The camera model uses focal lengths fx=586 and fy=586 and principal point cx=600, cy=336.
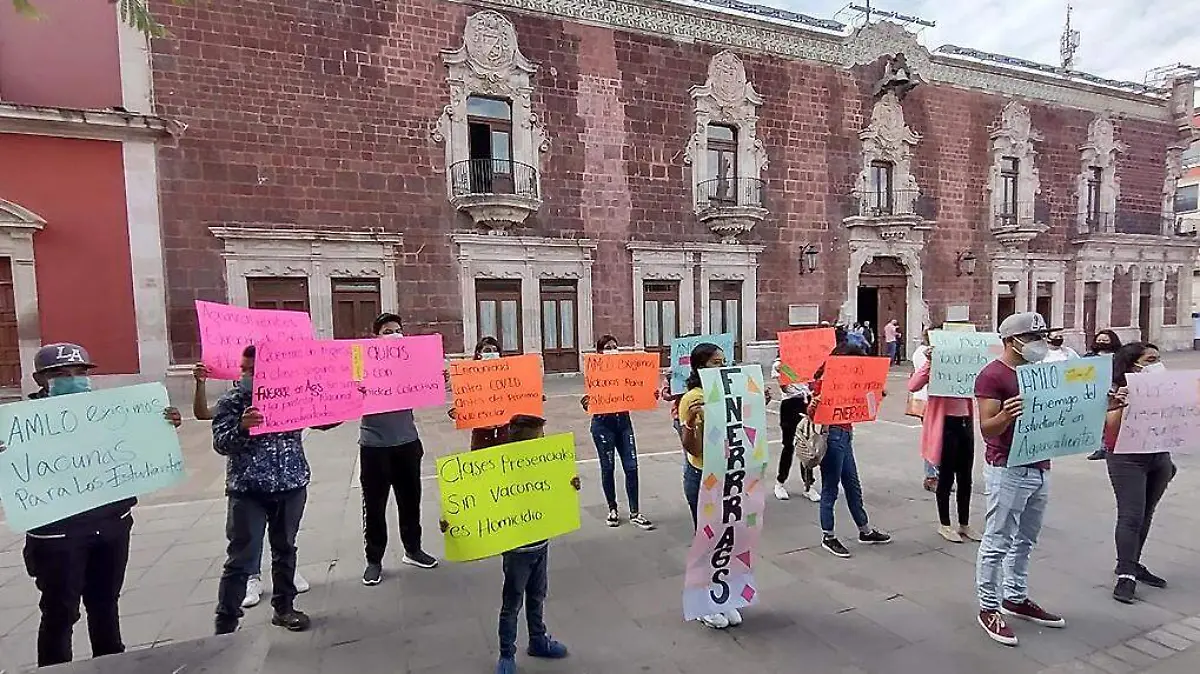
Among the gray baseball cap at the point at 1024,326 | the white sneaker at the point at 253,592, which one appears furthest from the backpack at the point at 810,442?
the white sneaker at the point at 253,592

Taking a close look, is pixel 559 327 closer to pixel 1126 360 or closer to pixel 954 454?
pixel 954 454

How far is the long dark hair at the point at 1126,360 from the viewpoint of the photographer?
3.94 metres

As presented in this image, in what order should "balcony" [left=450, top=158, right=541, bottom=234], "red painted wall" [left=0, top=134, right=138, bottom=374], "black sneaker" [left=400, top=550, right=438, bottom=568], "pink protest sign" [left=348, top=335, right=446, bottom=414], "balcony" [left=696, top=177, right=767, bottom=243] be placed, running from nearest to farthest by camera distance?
"pink protest sign" [left=348, top=335, right=446, bottom=414] < "black sneaker" [left=400, top=550, right=438, bottom=568] < "red painted wall" [left=0, top=134, right=138, bottom=374] < "balcony" [left=450, top=158, right=541, bottom=234] < "balcony" [left=696, top=177, right=767, bottom=243]

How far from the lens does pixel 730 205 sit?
55.5ft

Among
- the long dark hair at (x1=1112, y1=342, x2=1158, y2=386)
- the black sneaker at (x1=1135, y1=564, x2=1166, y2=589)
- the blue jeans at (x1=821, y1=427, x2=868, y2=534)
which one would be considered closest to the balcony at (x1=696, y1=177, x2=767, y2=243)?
the blue jeans at (x1=821, y1=427, x2=868, y2=534)

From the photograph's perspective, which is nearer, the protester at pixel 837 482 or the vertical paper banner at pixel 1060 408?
the vertical paper banner at pixel 1060 408

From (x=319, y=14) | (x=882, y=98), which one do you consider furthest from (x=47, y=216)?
(x=882, y=98)

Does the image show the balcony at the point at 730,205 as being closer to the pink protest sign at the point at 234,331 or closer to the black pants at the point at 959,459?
the black pants at the point at 959,459

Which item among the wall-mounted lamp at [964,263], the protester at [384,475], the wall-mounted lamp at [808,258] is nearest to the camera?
the protester at [384,475]

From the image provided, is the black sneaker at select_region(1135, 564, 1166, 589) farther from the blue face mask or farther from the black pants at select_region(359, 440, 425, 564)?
the blue face mask

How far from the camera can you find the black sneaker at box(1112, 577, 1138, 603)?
3.72 meters

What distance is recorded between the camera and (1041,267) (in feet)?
70.4

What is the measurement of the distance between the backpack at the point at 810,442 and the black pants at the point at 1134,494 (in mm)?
1813

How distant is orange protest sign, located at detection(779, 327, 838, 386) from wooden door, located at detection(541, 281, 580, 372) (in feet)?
33.0
